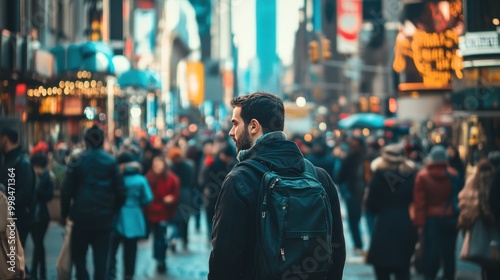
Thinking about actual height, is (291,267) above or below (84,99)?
below

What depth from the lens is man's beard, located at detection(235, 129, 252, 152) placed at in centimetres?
539

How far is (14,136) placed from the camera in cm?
1041

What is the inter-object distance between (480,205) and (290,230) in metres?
6.52

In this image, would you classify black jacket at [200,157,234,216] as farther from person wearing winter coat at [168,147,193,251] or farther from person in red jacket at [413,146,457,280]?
person in red jacket at [413,146,457,280]

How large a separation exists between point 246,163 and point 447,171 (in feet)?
25.9

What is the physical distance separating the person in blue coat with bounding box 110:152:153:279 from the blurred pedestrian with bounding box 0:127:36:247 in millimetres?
2346

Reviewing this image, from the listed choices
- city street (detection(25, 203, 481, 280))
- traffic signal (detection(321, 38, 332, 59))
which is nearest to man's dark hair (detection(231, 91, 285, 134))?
city street (detection(25, 203, 481, 280))

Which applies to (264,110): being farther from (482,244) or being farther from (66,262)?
(66,262)

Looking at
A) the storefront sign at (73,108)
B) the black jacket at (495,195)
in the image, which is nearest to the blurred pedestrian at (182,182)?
the black jacket at (495,195)

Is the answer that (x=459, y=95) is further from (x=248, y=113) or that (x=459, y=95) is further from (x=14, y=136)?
(x=248, y=113)

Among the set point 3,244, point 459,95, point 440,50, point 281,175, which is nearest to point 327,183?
point 281,175

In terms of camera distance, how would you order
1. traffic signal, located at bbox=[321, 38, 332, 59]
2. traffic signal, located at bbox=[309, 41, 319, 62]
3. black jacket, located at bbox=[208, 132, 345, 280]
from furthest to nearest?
traffic signal, located at bbox=[309, 41, 319, 62]
traffic signal, located at bbox=[321, 38, 332, 59]
black jacket, located at bbox=[208, 132, 345, 280]

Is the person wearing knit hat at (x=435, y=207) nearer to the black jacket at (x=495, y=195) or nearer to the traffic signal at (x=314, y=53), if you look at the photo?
the black jacket at (x=495, y=195)

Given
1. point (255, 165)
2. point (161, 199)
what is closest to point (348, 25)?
point (161, 199)
